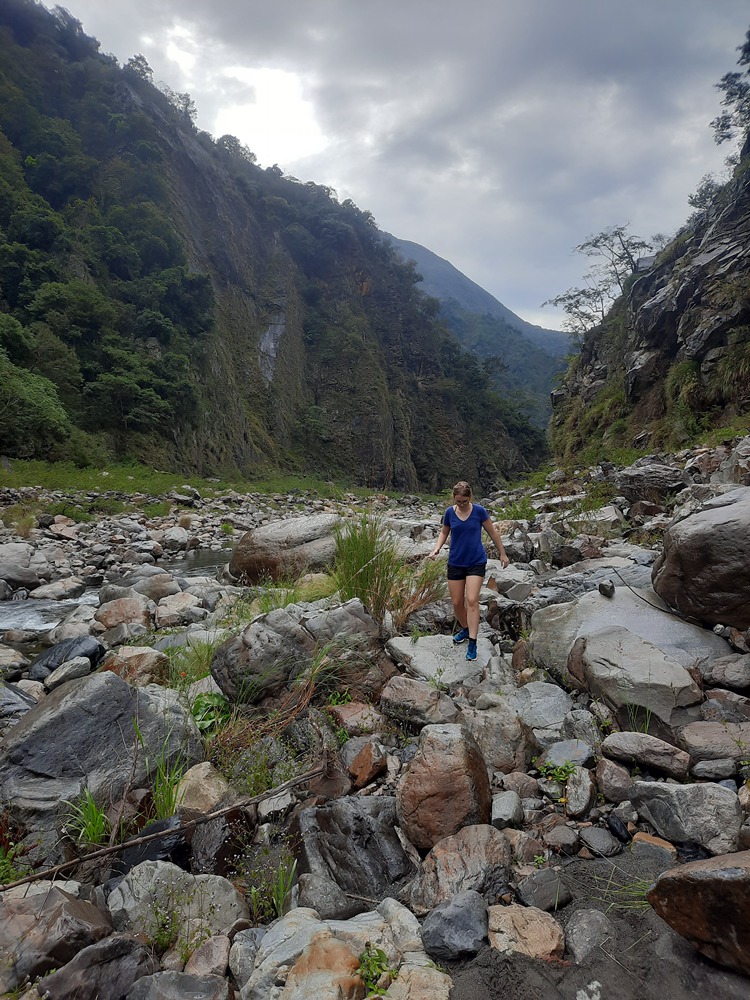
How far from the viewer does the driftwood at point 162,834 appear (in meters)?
1.94

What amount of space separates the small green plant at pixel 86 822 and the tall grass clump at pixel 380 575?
2.49 m

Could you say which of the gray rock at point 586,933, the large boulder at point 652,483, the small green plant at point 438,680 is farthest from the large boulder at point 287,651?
the large boulder at point 652,483

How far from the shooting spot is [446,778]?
2352mm

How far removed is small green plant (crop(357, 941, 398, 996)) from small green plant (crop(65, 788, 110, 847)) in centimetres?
145

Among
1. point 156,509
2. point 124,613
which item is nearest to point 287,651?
point 124,613

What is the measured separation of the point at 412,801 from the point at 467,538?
2.69 m

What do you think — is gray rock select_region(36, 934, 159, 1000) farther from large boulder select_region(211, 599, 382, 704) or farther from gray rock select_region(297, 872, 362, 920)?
large boulder select_region(211, 599, 382, 704)

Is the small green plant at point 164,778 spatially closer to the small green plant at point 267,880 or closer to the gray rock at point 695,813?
the small green plant at point 267,880

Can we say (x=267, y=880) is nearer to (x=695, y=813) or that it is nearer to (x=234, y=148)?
(x=695, y=813)

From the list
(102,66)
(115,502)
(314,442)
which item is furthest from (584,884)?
(102,66)

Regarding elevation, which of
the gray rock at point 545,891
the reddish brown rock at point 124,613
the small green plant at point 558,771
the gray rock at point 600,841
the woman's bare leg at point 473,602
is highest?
the woman's bare leg at point 473,602

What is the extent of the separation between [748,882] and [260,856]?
6.51 feet

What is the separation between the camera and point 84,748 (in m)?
2.68

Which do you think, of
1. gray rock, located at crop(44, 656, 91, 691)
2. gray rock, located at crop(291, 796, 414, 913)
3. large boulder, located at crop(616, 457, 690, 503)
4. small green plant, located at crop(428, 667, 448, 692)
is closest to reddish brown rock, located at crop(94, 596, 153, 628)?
gray rock, located at crop(44, 656, 91, 691)
